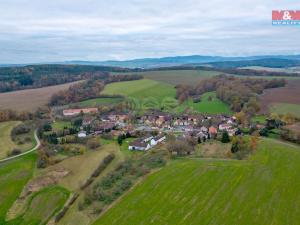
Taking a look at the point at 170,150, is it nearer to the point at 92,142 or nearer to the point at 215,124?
the point at 92,142

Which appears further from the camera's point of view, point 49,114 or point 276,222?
point 49,114

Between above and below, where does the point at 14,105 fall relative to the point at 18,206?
above

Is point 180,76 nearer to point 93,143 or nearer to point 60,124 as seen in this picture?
point 60,124

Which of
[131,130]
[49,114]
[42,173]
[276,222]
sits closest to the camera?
[276,222]

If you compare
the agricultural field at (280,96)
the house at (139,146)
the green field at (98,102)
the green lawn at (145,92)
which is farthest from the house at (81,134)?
the agricultural field at (280,96)

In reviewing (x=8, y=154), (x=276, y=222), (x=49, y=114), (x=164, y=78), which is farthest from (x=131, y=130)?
(x=164, y=78)

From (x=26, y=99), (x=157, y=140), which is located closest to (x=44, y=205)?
(x=157, y=140)

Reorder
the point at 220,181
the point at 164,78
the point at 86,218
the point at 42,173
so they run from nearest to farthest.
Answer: the point at 86,218 < the point at 220,181 < the point at 42,173 < the point at 164,78
